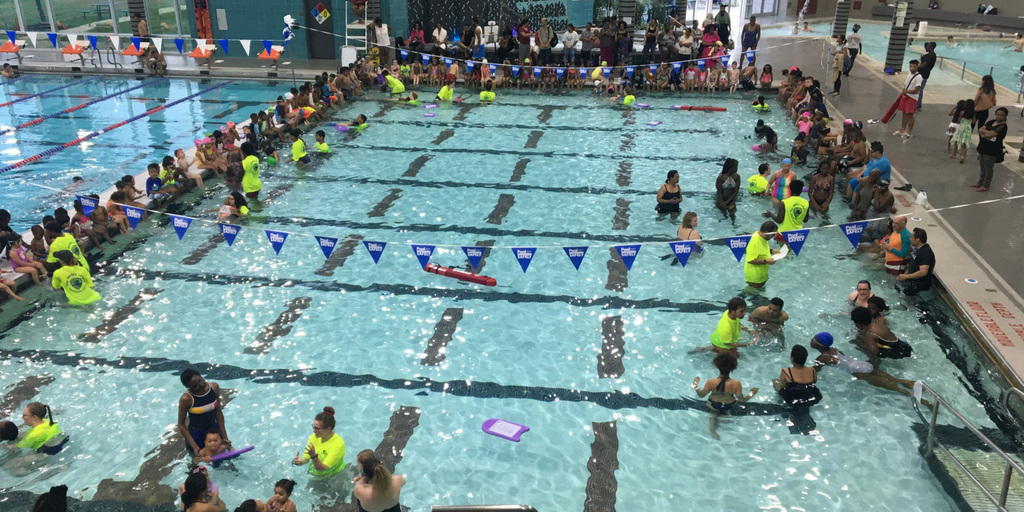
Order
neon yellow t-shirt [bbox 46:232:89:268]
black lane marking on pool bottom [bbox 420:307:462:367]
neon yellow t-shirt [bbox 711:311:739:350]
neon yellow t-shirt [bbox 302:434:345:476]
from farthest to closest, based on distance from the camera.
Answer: neon yellow t-shirt [bbox 46:232:89:268]
black lane marking on pool bottom [bbox 420:307:462:367]
neon yellow t-shirt [bbox 711:311:739:350]
neon yellow t-shirt [bbox 302:434:345:476]

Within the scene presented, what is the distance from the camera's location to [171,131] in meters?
16.5

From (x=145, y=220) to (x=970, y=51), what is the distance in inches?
1062

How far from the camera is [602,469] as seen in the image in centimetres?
616

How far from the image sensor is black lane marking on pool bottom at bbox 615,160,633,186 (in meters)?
12.8

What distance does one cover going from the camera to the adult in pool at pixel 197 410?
5.89 m

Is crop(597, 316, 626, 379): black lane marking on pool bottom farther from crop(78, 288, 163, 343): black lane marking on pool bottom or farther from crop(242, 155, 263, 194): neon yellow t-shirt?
crop(242, 155, 263, 194): neon yellow t-shirt

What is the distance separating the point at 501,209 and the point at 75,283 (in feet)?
19.7

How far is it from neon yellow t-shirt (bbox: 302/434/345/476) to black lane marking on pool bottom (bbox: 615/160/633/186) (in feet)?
26.4

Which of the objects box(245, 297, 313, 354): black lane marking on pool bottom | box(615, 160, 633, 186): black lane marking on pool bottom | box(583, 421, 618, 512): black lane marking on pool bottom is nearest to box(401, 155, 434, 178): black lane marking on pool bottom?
box(615, 160, 633, 186): black lane marking on pool bottom

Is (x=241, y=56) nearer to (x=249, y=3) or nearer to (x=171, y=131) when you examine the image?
(x=249, y=3)

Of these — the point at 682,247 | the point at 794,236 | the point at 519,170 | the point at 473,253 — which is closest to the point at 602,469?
the point at 473,253

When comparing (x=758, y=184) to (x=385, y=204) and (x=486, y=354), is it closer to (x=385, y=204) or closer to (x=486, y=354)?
(x=385, y=204)

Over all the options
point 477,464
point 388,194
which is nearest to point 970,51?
point 388,194

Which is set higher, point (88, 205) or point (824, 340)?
point (88, 205)
